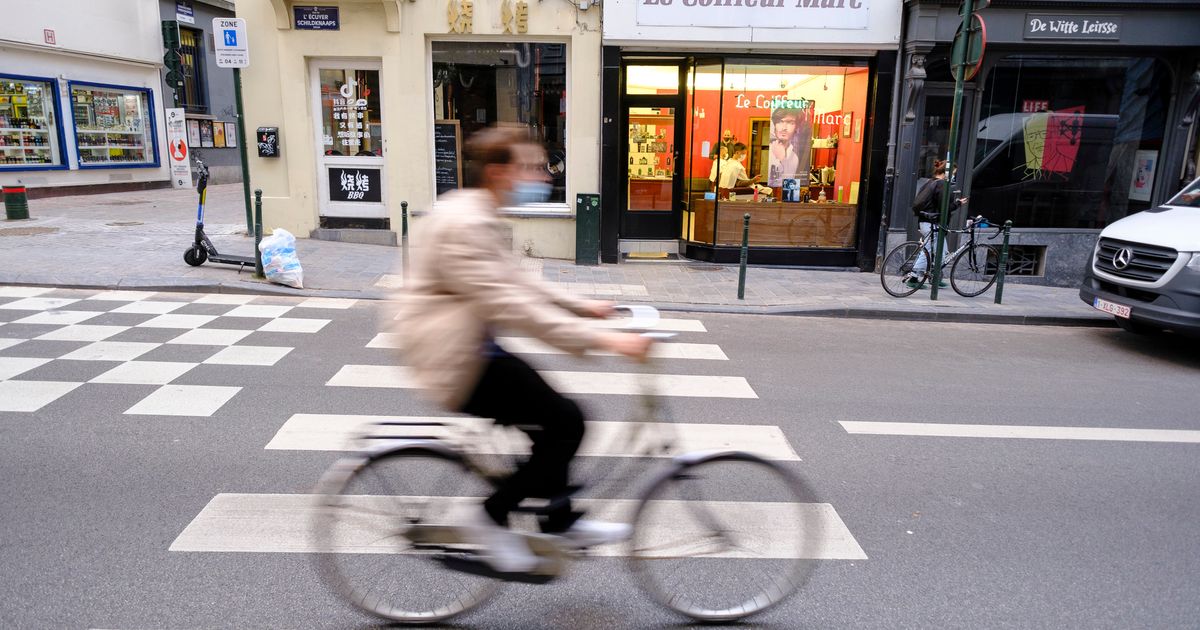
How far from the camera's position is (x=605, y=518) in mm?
3152

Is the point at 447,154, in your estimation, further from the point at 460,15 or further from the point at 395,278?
the point at 395,278

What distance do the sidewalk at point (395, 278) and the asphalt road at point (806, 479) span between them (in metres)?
1.90

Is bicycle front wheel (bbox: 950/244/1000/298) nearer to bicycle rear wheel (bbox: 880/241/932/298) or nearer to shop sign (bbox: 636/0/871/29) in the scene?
bicycle rear wheel (bbox: 880/241/932/298)

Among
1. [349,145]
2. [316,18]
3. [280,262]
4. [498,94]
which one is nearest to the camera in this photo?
[280,262]

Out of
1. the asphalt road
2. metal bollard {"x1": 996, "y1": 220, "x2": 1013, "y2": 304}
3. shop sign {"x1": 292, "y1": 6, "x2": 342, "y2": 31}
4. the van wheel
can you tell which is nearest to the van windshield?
the van wheel

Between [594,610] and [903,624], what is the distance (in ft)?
4.26

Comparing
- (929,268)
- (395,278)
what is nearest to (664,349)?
(395,278)

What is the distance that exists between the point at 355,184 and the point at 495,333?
11.0 metres

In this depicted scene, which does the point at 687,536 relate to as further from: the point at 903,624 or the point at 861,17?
the point at 861,17

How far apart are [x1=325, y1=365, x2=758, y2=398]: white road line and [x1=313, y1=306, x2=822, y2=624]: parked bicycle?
2.69 meters

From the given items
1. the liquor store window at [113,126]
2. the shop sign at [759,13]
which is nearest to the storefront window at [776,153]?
the shop sign at [759,13]

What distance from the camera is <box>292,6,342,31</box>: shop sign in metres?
12.1

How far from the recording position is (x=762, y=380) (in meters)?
6.48

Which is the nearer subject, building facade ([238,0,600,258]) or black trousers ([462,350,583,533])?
black trousers ([462,350,583,533])
